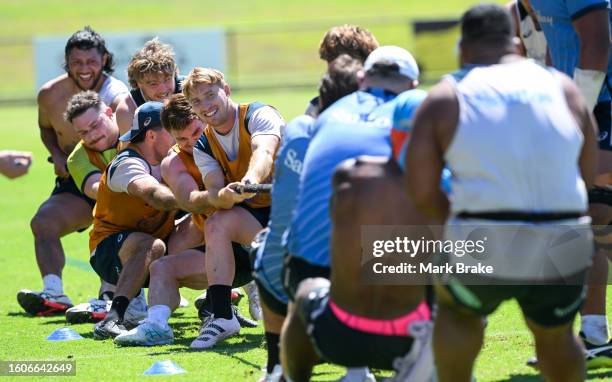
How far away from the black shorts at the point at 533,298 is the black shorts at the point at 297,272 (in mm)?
788

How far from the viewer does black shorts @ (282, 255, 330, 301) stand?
517 centimetres

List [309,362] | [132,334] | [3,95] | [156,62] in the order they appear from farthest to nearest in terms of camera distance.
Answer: [3,95]
[156,62]
[132,334]
[309,362]

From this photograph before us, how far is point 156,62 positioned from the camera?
28.2 ft

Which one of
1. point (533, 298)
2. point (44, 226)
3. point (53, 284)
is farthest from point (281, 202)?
point (44, 226)

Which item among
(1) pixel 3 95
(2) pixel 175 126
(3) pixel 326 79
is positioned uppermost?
(3) pixel 326 79

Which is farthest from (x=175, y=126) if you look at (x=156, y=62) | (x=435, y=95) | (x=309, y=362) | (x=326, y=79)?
(x=435, y=95)

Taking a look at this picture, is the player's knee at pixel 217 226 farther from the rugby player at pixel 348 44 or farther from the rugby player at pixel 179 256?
the rugby player at pixel 348 44

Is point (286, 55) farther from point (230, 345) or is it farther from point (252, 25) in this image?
point (230, 345)

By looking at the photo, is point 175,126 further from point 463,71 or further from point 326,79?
point 463,71

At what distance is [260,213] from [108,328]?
4.35ft

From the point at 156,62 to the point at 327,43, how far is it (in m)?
2.26

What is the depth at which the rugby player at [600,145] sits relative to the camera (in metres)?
6.20

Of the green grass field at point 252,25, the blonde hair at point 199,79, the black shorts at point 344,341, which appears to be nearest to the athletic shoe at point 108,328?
the blonde hair at point 199,79

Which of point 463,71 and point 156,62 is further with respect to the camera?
point 156,62
